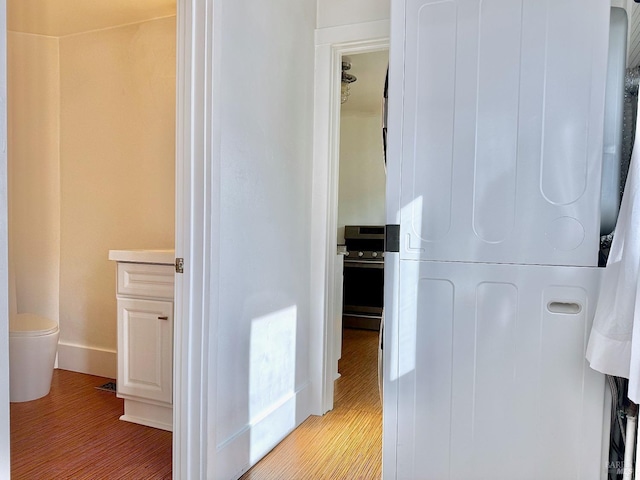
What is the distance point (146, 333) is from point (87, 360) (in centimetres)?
122

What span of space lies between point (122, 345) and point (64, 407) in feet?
2.11

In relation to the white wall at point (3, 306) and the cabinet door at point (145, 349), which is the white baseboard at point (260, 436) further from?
the white wall at point (3, 306)

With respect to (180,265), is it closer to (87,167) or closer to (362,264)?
(87,167)

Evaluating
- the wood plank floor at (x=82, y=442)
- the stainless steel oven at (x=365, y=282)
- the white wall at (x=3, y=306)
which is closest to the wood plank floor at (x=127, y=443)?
the wood plank floor at (x=82, y=442)

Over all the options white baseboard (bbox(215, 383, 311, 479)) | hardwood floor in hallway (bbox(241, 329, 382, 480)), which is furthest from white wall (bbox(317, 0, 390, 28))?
hardwood floor in hallway (bbox(241, 329, 382, 480))

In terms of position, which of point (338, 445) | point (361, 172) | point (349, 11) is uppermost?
point (349, 11)

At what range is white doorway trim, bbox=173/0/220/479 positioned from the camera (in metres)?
1.56

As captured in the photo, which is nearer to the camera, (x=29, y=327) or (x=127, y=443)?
(x=127, y=443)

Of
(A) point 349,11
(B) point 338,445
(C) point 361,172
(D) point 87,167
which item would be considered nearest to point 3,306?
(B) point 338,445

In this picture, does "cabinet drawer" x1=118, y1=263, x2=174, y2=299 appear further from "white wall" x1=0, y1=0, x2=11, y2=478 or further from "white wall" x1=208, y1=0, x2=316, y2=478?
"white wall" x1=0, y1=0, x2=11, y2=478

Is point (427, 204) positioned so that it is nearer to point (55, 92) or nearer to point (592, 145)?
point (592, 145)

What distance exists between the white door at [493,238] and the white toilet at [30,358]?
2.12m

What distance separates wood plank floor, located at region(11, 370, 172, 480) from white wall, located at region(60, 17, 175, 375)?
522 millimetres

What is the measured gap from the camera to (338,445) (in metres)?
2.09
